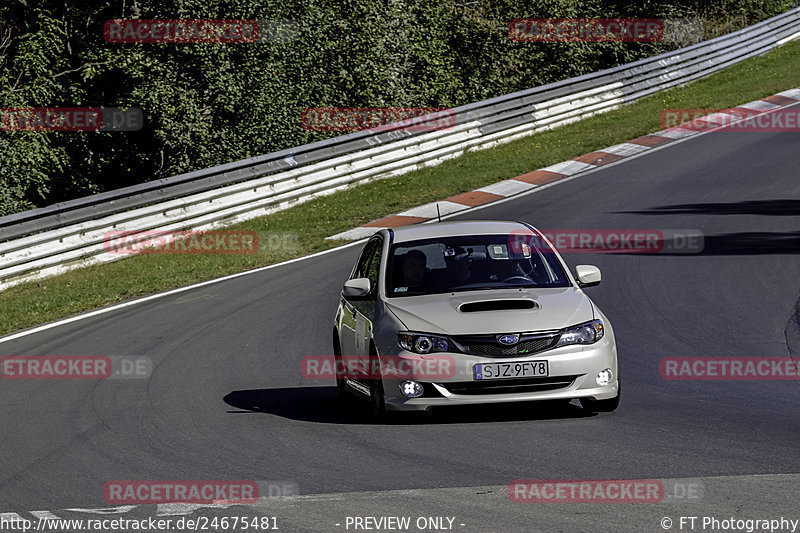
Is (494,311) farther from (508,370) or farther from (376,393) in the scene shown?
(376,393)

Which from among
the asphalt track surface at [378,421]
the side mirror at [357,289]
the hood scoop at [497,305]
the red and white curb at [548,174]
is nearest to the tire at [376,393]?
the asphalt track surface at [378,421]

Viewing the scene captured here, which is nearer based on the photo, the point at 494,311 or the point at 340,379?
the point at 494,311

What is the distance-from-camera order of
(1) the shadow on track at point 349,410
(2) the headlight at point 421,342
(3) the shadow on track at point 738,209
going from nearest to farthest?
1. (2) the headlight at point 421,342
2. (1) the shadow on track at point 349,410
3. (3) the shadow on track at point 738,209

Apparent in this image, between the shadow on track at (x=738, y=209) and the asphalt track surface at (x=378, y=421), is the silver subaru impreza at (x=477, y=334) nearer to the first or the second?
the asphalt track surface at (x=378, y=421)

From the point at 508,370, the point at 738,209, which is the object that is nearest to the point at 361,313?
the point at 508,370

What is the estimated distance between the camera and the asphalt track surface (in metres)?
7.23

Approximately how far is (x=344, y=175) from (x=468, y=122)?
423cm

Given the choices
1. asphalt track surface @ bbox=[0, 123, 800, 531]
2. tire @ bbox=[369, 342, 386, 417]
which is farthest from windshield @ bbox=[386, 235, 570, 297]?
asphalt track surface @ bbox=[0, 123, 800, 531]

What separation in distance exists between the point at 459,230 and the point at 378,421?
74.1 inches

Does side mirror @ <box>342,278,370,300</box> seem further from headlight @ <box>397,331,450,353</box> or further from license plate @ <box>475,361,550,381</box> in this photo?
license plate @ <box>475,361,550,381</box>

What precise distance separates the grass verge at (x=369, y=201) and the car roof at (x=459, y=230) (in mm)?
7925

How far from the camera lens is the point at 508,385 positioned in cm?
855

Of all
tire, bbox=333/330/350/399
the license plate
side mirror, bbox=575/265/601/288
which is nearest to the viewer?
the license plate

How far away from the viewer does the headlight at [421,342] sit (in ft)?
28.3
